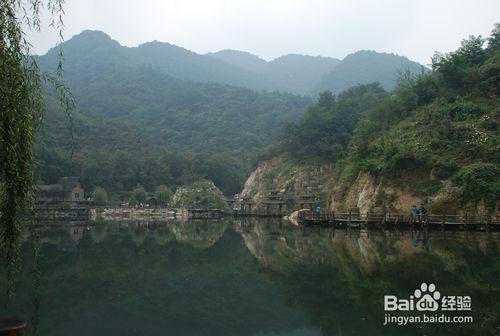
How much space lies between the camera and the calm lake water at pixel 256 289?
10.9 m

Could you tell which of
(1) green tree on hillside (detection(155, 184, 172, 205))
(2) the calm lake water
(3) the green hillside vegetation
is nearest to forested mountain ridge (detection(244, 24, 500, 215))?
(3) the green hillside vegetation

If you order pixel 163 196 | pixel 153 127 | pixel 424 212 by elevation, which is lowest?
pixel 424 212

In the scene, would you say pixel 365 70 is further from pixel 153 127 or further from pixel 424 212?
pixel 424 212

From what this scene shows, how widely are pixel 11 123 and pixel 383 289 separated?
10.3 m

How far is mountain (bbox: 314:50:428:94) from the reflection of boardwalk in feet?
438

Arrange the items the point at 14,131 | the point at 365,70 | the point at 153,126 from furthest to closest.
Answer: the point at 365,70 → the point at 153,126 → the point at 14,131

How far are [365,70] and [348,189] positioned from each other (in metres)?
145

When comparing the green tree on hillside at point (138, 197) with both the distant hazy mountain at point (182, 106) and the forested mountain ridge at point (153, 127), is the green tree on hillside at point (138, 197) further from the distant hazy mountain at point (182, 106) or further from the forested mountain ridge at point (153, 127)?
the distant hazy mountain at point (182, 106)

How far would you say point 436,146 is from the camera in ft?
131

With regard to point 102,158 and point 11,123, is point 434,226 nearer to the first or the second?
point 11,123

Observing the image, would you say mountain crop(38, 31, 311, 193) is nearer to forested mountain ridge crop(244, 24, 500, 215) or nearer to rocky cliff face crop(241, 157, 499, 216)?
rocky cliff face crop(241, 157, 499, 216)

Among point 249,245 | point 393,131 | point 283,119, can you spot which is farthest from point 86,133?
point 249,245

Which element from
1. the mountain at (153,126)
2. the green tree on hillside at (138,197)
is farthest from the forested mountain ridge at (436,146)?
the mountain at (153,126)

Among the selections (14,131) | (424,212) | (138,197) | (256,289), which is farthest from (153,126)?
(14,131)
